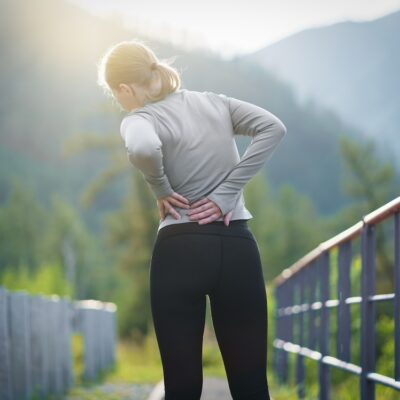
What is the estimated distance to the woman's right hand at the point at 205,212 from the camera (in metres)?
2.45

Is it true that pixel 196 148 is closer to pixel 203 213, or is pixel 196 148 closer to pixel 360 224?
pixel 203 213

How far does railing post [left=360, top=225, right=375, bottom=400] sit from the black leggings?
1.30 m

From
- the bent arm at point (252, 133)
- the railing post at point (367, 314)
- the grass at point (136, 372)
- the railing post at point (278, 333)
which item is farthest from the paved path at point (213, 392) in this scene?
the bent arm at point (252, 133)

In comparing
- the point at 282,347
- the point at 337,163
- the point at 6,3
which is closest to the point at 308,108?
the point at 337,163

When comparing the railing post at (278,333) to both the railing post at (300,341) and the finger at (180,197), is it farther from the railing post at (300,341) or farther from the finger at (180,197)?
the finger at (180,197)

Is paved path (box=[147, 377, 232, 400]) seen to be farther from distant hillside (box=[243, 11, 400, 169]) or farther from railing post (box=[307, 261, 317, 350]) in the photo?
distant hillside (box=[243, 11, 400, 169])

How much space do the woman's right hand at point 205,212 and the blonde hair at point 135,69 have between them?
0.37 m

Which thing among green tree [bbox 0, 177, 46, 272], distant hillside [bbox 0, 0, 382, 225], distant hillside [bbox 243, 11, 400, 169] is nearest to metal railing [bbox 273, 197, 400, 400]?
distant hillside [bbox 243, 11, 400, 169]

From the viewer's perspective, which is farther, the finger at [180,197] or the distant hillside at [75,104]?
the distant hillside at [75,104]

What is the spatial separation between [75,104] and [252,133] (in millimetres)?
77410

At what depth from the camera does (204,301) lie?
248cm

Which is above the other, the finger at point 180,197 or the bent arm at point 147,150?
the bent arm at point 147,150

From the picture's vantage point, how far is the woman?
2.44 meters

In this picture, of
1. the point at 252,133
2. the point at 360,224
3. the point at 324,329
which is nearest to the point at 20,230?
the point at 324,329
